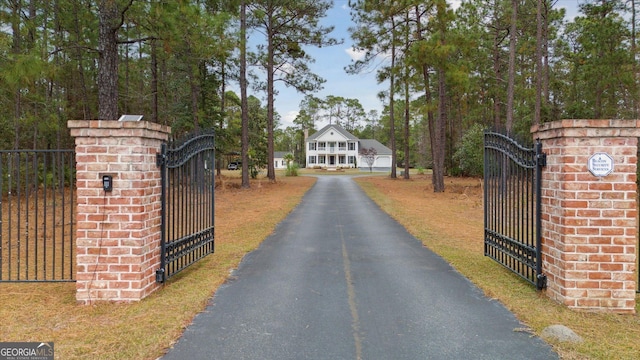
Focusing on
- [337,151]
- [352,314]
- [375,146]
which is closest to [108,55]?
[352,314]

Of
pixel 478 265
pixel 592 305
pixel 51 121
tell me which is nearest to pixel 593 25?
pixel 478 265

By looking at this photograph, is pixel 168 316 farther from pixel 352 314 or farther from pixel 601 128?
pixel 601 128

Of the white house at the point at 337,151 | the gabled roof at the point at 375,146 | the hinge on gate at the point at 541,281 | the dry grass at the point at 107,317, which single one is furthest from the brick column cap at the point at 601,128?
the gabled roof at the point at 375,146

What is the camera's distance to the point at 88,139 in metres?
4.18

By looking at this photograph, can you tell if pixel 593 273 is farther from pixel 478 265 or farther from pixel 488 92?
pixel 488 92

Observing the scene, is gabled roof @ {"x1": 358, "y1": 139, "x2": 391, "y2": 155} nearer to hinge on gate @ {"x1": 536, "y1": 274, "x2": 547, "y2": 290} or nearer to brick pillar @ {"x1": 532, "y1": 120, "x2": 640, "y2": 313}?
hinge on gate @ {"x1": 536, "y1": 274, "x2": 547, "y2": 290}

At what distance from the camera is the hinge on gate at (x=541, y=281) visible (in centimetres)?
438

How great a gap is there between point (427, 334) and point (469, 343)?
34 cm

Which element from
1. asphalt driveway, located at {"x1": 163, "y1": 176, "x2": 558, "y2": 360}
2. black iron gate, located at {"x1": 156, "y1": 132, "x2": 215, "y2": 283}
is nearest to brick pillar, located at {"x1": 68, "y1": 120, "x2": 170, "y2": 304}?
black iron gate, located at {"x1": 156, "y1": 132, "x2": 215, "y2": 283}

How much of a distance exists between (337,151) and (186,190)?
5614cm

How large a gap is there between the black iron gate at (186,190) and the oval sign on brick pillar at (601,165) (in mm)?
4471

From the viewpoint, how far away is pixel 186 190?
18.0ft

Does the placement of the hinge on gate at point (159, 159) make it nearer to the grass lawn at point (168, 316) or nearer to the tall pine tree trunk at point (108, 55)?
the grass lawn at point (168, 316)

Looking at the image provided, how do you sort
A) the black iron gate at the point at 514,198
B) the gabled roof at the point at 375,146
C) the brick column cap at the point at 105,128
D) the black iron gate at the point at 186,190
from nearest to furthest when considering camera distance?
1. the brick column cap at the point at 105,128
2. the black iron gate at the point at 514,198
3. the black iron gate at the point at 186,190
4. the gabled roof at the point at 375,146
